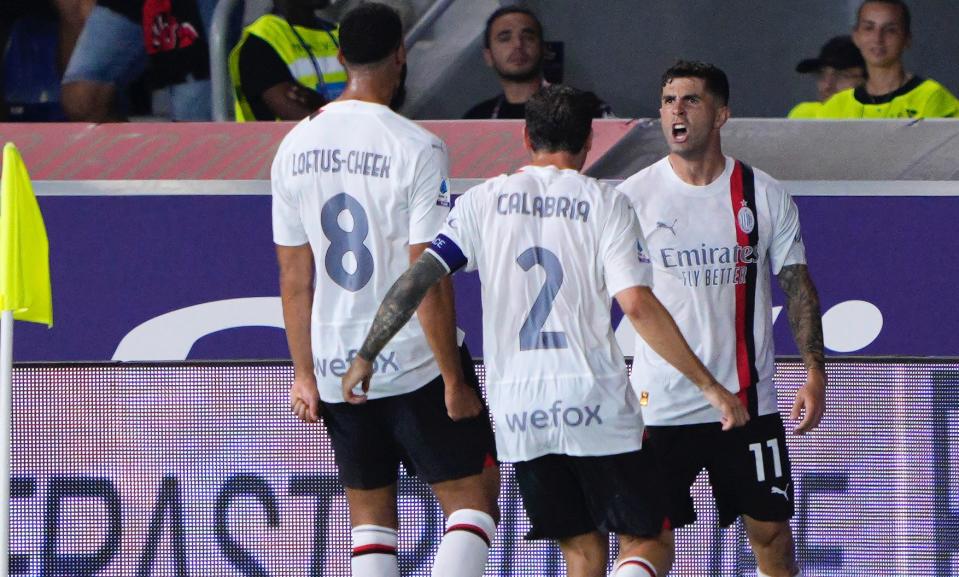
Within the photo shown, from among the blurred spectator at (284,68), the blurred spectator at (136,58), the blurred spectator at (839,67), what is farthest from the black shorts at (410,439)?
the blurred spectator at (839,67)

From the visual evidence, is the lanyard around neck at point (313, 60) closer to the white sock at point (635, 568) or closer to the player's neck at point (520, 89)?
the player's neck at point (520, 89)

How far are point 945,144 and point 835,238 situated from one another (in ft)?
1.76

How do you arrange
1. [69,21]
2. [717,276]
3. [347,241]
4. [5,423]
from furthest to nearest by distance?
[69,21] → [717,276] → [5,423] → [347,241]

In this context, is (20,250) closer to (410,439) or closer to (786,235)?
(410,439)

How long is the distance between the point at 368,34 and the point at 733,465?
1.71m

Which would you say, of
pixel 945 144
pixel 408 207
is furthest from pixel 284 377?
pixel 945 144

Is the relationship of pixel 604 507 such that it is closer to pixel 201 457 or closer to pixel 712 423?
pixel 712 423

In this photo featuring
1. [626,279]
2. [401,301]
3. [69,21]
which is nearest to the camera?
[626,279]

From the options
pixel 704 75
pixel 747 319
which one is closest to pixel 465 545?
pixel 747 319

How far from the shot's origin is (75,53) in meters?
7.08

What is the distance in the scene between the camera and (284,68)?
6895 millimetres

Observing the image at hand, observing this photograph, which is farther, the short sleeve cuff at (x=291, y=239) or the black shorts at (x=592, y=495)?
the short sleeve cuff at (x=291, y=239)

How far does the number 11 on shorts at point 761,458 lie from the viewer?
4.73 m

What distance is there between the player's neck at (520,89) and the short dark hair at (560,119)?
2.83 m
